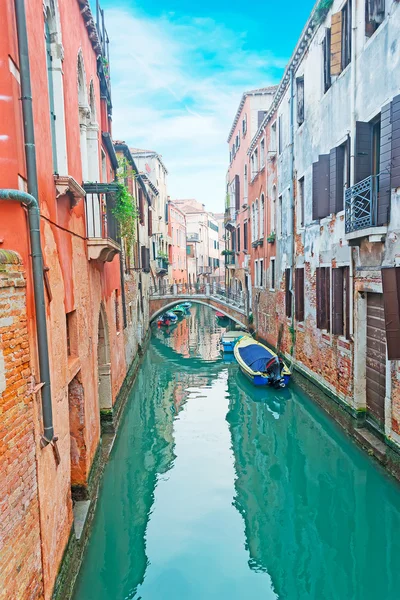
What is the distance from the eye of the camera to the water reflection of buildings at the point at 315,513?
4.83m

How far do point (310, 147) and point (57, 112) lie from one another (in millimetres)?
7209

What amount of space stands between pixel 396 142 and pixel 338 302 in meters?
3.45

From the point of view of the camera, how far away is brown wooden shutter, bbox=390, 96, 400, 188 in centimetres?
605

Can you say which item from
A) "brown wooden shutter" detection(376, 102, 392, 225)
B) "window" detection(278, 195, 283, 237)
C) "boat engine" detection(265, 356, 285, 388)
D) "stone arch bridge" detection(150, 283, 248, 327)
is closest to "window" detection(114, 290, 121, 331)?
"boat engine" detection(265, 356, 285, 388)

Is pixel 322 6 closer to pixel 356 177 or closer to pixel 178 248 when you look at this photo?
pixel 356 177

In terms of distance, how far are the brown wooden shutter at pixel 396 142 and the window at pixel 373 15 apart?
1.55 metres

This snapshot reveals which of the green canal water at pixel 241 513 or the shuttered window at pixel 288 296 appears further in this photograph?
the shuttered window at pixel 288 296

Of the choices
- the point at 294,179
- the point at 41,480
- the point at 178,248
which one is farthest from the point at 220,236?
the point at 41,480

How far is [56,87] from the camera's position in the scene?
16.2ft

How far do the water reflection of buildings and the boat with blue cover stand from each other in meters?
2.73

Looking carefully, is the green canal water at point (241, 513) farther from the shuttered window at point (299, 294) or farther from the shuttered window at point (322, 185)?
the shuttered window at point (322, 185)

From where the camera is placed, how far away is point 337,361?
903 cm

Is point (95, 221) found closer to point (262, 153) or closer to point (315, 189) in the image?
point (315, 189)

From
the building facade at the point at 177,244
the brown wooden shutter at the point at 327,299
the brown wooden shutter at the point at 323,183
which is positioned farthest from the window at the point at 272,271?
the building facade at the point at 177,244
